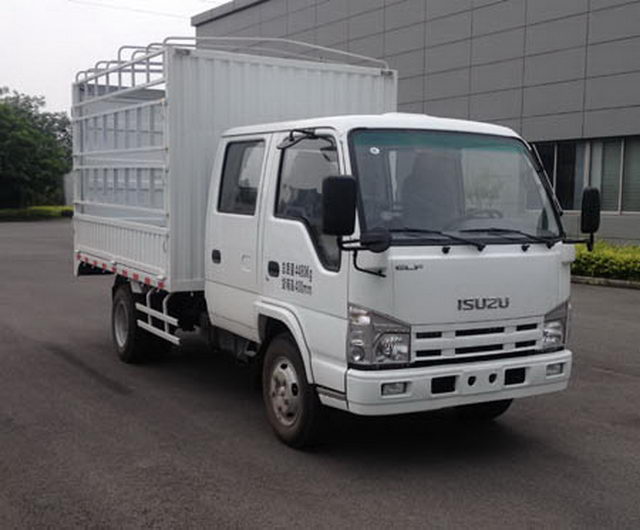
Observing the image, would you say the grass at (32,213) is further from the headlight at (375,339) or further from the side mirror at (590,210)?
the headlight at (375,339)

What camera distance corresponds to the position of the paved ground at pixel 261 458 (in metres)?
4.61

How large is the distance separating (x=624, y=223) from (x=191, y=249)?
53.7ft

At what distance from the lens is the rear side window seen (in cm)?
623

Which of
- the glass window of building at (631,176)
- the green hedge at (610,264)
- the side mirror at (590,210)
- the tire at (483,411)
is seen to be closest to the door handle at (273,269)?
the tire at (483,411)

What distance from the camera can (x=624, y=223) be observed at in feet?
68.1

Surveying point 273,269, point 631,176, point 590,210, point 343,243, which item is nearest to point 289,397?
point 273,269

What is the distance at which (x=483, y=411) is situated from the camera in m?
6.46

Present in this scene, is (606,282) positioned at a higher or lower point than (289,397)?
lower

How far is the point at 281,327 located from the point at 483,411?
1.80m

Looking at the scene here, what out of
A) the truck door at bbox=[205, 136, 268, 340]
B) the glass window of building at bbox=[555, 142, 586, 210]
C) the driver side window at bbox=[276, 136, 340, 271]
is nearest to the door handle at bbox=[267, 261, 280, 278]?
the truck door at bbox=[205, 136, 268, 340]

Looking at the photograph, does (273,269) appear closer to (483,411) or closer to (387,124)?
(387,124)

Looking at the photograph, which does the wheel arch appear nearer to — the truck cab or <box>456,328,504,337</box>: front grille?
the truck cab

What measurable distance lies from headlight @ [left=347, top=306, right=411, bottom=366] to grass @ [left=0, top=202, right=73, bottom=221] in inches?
1899

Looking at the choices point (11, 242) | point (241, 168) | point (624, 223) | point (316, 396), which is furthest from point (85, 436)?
point (11, 242)
